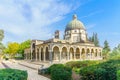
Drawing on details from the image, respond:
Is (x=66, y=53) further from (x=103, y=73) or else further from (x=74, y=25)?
(x=103, y=73)

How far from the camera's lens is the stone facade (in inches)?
1809

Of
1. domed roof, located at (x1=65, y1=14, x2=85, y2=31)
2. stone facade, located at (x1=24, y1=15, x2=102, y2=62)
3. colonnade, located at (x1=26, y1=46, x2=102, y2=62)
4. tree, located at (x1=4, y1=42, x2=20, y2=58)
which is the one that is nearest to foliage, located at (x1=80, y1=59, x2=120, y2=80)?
stone facade, located at (x1=24, y1=15, x2=102, y2=62)

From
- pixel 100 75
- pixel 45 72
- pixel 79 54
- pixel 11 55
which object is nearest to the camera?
pixel 100 75

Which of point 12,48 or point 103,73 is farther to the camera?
point 12,48

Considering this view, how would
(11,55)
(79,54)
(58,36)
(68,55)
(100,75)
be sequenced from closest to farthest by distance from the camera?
(100,75), (68,55), (79,54), (58,36), (11,55)

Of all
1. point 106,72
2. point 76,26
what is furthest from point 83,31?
point 106,72

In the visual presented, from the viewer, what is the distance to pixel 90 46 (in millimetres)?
52031

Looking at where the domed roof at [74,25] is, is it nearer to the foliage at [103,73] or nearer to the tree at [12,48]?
the tree at [12,48]

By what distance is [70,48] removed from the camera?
48188 mm

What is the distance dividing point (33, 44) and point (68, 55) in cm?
1149

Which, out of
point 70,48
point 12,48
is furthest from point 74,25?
point 12,48

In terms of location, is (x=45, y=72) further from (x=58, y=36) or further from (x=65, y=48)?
(x=58, y=36)

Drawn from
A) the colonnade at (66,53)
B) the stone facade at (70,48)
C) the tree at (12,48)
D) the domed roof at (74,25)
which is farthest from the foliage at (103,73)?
the tree at (12,48)

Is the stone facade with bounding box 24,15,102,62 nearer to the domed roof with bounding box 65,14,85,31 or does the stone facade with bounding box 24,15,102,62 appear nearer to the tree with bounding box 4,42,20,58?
the domed roof with bounding box 65,14,85,31
